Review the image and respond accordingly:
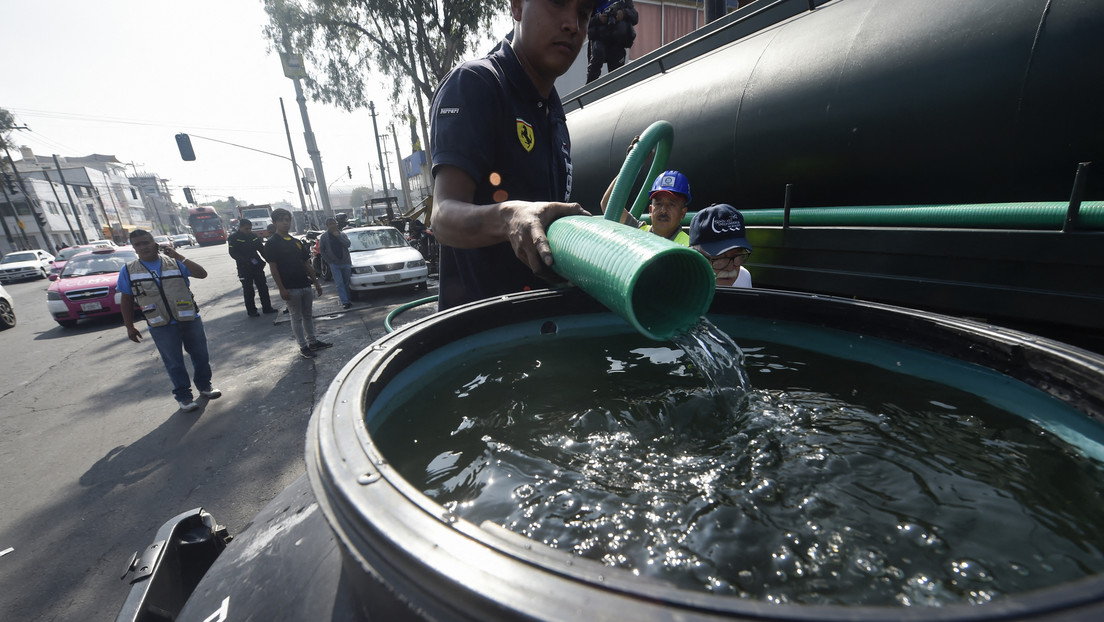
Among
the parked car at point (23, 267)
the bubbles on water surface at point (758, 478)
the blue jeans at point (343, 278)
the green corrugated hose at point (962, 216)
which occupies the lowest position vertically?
the parked car at point (23, 267)

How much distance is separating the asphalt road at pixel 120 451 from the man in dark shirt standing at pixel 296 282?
0.36m

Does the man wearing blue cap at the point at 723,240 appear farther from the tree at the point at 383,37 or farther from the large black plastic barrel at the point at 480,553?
the tree at the point at 383,37

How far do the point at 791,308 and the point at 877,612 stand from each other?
1.75 meters

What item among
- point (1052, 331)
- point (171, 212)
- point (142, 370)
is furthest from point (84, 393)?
point (171, 212)

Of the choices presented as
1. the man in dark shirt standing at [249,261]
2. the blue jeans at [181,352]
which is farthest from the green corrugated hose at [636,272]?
the man in dark shirt standing at [249,261]

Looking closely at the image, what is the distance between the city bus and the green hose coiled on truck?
160 feet

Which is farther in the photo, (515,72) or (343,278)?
(343,278)

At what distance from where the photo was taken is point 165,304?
4570mm

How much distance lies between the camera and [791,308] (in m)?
2.00

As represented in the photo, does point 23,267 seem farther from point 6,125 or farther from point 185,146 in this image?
point 6,125

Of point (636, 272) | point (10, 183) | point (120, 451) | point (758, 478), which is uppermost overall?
→ point (10, 183)

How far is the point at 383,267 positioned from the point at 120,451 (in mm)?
5773

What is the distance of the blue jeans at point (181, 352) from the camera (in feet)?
14.9

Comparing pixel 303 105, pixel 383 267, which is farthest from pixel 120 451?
pixel 303 105
